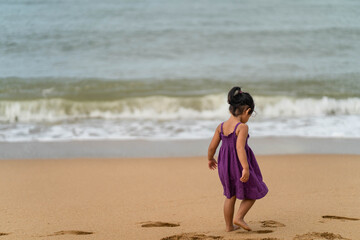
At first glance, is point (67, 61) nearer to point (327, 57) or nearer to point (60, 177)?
point (327, 57)

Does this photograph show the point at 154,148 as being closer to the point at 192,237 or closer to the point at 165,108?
the point at 192,237

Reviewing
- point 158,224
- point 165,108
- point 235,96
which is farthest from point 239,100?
point 165,108

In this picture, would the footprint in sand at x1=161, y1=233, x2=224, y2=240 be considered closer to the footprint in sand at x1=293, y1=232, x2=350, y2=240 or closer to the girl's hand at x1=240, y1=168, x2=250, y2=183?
the girl's hand at x1=240, y1=168, x2=250, y2=183

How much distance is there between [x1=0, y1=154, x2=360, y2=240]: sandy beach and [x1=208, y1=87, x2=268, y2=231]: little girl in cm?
21

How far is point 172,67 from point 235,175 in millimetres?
10567

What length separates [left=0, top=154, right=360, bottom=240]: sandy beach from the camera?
3.55m

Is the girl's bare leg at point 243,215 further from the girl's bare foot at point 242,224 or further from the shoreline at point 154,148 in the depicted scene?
the shoreline at point 154,148

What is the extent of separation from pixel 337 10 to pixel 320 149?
40.6 feet

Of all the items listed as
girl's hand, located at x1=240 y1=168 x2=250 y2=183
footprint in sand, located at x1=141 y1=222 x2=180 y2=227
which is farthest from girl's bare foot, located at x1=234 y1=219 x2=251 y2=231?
footprint in sand, located at x1=141 y1=222 x2=180 y2=227

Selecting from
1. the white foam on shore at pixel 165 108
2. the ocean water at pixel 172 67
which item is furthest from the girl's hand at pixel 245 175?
the white foam on shore at pixel 165 108

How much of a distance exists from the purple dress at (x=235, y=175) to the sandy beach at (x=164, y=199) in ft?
0.86

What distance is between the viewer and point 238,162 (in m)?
3.53

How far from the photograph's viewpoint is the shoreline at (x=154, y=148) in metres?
6.50

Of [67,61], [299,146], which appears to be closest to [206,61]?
[67,61]
